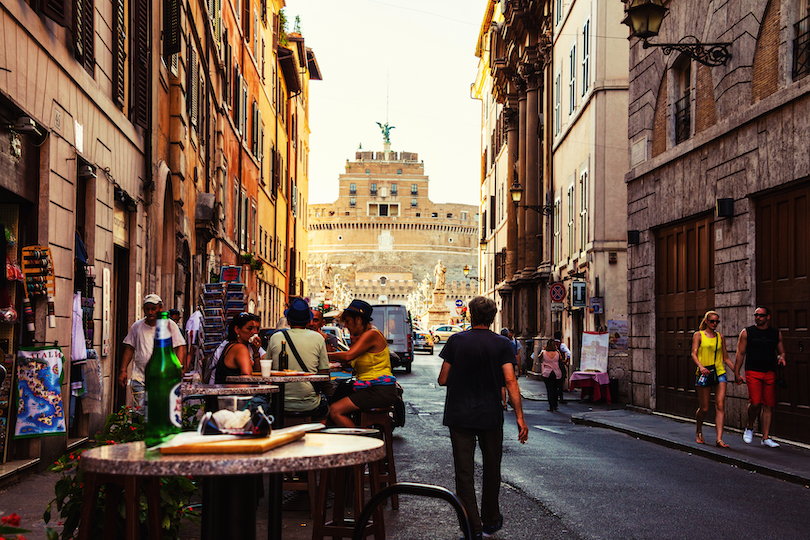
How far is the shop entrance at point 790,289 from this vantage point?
1154 centimetres

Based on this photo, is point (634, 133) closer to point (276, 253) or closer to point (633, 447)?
point (633, 447)

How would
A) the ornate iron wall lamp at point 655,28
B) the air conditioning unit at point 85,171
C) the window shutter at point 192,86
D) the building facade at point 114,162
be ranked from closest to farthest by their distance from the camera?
the building facade at point 114,162, the air conditioning unit at point 85,171, the ornate iron wall lamp at point 655,28, the window shutter at point 192,86

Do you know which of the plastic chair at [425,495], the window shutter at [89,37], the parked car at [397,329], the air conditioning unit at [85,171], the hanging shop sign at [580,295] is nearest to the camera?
the plastic chair at [425,495]

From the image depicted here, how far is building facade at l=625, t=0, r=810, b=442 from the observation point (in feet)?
39.0

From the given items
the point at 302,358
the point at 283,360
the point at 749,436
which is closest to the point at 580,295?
the point at 749,436

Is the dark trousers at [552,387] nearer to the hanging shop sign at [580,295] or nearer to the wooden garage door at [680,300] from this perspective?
the wooden garage door at [680,300]

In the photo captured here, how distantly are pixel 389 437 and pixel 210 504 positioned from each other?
374 centimetres

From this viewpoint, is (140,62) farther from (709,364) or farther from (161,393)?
(161,393)

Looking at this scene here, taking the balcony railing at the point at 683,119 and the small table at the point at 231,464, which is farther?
the balcony railing at the point at 683,119

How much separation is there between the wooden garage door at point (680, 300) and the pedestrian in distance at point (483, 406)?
9191 millimetres

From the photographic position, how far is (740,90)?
13.4 m

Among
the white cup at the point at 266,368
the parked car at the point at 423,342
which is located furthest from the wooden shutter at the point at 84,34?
the parked car at the point at 423,342

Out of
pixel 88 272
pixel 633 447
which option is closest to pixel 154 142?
pixel 88 272

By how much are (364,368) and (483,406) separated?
1.48m
